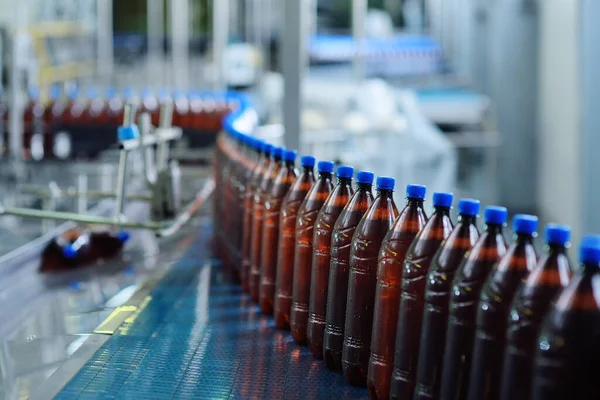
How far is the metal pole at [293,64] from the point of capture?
4996 mm

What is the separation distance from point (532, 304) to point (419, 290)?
38cm

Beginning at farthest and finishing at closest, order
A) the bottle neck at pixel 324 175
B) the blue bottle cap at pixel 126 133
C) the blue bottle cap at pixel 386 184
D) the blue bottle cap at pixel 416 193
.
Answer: the blue bottle cap at pixel 126 133 < the bottle neck at pixel 324 175 < the blue bottle cap at pixel 386 184 < the blue bottle cap at pixel 416 193

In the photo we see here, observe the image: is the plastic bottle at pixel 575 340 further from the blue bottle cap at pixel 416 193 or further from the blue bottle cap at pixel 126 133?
the blue bottle cap at pixel 126 133

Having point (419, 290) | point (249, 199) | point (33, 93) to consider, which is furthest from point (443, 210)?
point (33, 93)

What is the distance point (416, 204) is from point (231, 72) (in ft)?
60.8

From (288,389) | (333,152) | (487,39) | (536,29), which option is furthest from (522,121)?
(288,389)

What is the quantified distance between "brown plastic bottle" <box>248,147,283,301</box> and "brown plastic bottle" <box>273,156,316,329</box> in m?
0.22

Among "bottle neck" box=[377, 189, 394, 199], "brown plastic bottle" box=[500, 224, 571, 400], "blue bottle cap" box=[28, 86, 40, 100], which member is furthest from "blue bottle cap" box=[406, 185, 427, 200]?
"blue bottle cap" box=[28, 86, 40, 100]

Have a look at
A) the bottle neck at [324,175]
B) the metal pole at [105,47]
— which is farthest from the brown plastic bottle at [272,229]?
the metal pole at [105,47]

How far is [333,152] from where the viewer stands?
7.79 m

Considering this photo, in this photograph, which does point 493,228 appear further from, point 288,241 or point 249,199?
point 249,199

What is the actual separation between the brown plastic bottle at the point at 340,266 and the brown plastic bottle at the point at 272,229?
492mm

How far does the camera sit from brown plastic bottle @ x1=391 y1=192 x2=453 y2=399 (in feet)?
6.02

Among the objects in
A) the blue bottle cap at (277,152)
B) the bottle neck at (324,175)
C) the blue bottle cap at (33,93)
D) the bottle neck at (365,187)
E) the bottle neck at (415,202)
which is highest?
the blue bottle cap at (33,93)
